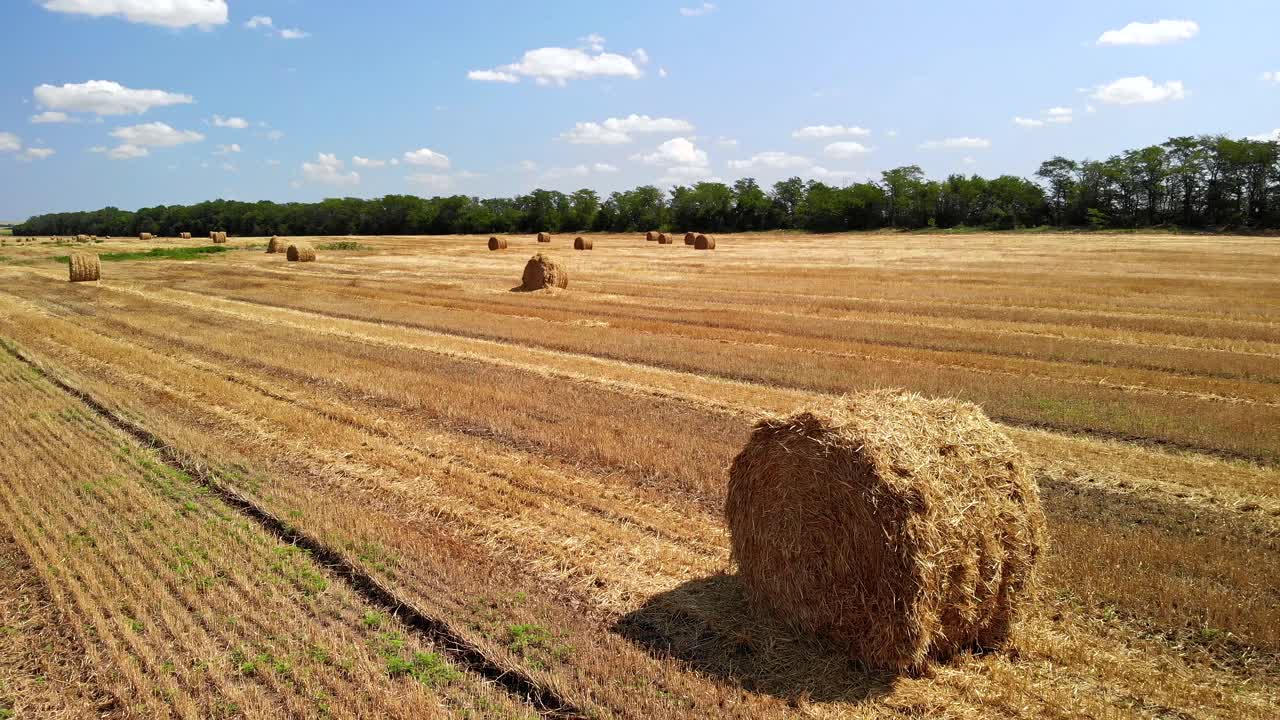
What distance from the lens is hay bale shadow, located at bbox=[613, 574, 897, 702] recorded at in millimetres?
5520

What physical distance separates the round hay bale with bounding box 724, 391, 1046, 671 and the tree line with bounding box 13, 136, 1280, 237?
7706 cm

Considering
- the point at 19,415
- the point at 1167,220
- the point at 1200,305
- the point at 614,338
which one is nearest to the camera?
the point at 19,415

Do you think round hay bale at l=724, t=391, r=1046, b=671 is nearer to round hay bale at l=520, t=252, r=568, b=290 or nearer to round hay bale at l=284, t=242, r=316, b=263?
Answer: round hay bale at l=520, t=252, r=568, b=290

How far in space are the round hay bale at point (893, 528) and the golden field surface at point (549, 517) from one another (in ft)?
0.90

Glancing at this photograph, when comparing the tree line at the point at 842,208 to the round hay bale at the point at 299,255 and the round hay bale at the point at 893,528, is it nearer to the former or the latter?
the round hay bale at the point at 299,255

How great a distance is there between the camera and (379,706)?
5.27 metres

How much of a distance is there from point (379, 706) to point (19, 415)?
10.2 metres

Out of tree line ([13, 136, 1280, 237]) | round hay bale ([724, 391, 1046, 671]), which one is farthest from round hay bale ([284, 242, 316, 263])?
tree line ([13, 136, 1280, 237])

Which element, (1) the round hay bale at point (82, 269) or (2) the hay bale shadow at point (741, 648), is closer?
(2) the hay bale shadow at point (741, 648)

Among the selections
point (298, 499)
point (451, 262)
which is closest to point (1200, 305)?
point (298, 499)

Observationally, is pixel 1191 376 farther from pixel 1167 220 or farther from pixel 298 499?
pixel 1167 220

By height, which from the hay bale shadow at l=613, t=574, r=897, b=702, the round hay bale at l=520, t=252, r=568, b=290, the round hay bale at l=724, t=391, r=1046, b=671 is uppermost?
the round hay bale at l=520, t=252, r=568, b=290

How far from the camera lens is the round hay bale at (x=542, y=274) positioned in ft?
95.7

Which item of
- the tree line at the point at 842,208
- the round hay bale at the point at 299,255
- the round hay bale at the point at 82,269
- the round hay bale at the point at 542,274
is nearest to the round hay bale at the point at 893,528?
the round hay bale at the point at 542,274
